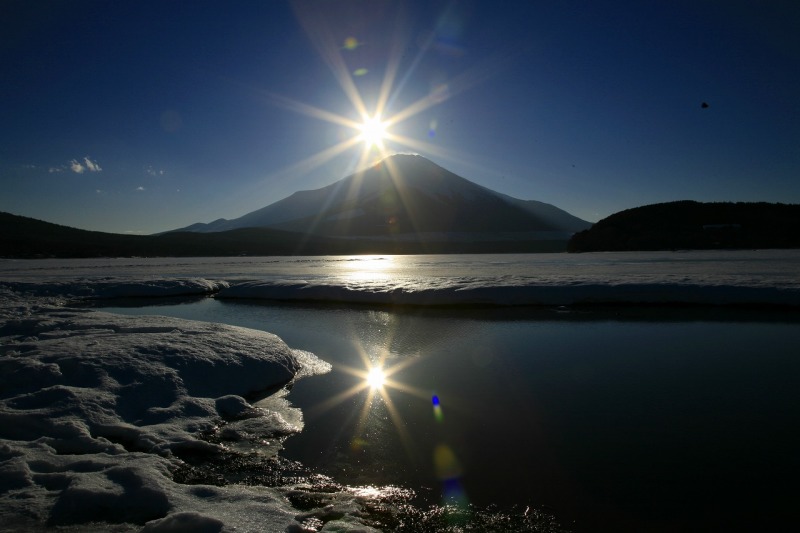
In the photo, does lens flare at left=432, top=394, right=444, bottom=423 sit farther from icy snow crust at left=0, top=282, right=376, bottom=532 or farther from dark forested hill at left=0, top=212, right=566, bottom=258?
dark forested hill at left=0, top=212, right=566, bottom=258

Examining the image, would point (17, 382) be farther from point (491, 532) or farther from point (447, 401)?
point (491, 532)

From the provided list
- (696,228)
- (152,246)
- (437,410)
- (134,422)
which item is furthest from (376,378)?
(152,246)

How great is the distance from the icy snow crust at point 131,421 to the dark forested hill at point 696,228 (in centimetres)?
6990

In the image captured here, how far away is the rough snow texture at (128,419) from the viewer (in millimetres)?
4469

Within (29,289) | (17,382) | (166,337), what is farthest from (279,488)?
(29,289)

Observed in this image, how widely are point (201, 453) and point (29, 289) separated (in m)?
25.7

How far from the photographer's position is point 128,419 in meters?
6.70

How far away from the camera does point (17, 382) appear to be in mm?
7434

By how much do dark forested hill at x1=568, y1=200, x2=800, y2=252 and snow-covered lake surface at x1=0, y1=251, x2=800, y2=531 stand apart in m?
60.4

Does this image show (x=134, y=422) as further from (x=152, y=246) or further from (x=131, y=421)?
(x=152, y=246)

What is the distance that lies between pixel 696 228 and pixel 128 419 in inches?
3237

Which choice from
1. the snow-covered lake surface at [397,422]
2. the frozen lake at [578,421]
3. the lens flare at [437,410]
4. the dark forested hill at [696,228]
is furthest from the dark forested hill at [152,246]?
the lens flare at [437,410]

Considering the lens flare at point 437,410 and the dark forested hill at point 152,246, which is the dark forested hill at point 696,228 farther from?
the lens flare at point 437,410

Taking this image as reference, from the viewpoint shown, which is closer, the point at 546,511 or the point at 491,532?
the point at 491,532
